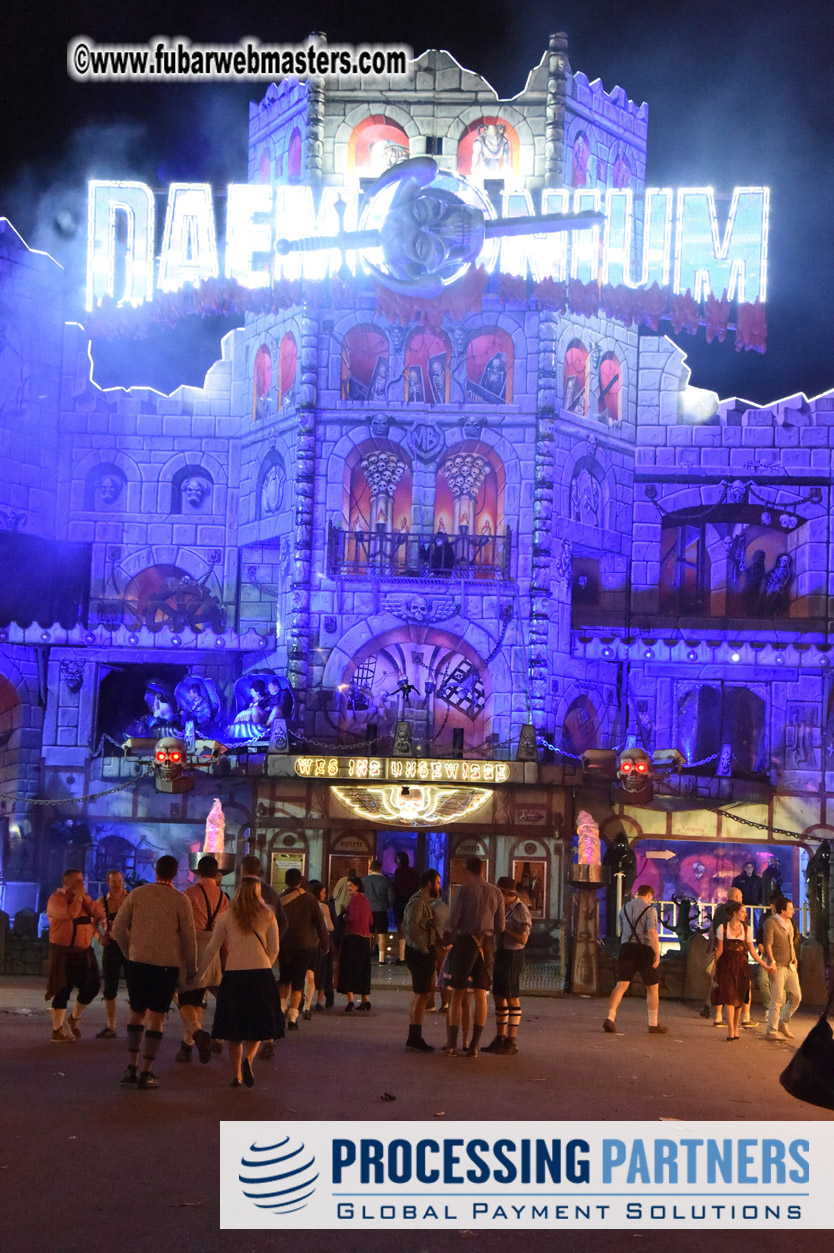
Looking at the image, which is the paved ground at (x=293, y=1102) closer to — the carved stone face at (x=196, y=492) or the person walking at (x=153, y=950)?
the person walking at (x=153, y=950)

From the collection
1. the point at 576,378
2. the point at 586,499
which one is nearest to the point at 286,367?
the point at 576,378

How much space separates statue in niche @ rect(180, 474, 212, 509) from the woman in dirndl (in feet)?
64.1

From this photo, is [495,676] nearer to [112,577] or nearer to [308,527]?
[308,527]

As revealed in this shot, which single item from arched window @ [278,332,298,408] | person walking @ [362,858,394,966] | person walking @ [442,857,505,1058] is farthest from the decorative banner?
arched window @ [278,332,298,408]

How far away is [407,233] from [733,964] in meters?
19.3

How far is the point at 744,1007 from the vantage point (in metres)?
20.4

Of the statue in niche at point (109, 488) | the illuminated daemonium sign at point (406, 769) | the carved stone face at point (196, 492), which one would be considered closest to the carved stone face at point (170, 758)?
the illuminated daemonium sign at point (406, 769)

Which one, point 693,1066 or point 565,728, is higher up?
point 565,728

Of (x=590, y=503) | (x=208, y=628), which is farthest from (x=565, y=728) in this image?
(x=208, y=628)

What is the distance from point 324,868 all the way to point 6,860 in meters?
7.93

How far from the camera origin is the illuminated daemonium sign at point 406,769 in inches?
1149

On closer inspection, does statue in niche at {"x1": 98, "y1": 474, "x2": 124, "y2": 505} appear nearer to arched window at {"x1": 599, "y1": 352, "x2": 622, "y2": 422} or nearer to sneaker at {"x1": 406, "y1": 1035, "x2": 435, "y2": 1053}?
arched window at {"x1": 599, "y1": 352, "x2": 622, "y2": 422}

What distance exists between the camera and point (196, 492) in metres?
36.4

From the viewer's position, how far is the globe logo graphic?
323 inches
